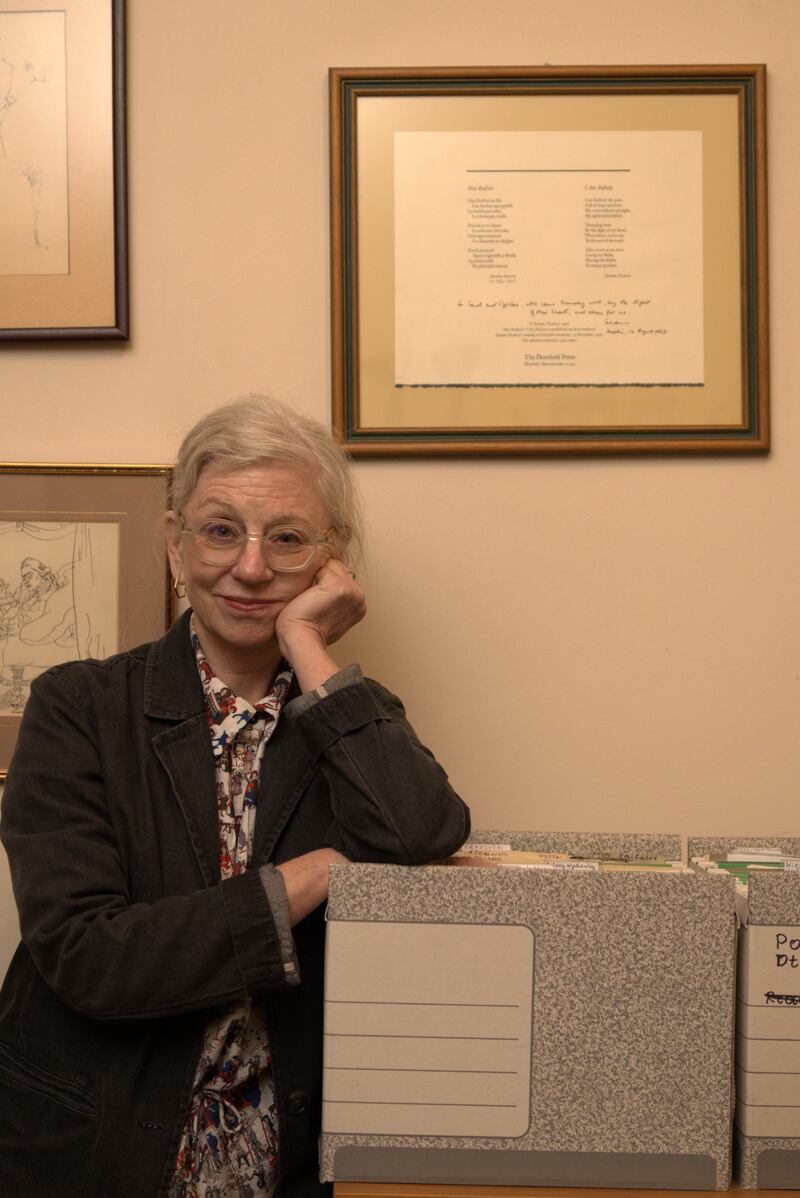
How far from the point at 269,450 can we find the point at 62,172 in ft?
1.93

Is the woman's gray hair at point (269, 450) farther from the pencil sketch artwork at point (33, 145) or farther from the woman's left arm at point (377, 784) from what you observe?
the pencil sketch artwork at point (33, 145)

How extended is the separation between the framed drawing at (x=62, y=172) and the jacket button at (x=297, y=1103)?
99cm

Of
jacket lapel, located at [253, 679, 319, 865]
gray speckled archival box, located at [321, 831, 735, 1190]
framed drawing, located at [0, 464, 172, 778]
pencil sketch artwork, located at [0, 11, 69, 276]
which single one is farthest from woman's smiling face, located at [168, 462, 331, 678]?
pencil sketch artwork, located at [0, 11, 69, 276]

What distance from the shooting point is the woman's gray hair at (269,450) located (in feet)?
4.22

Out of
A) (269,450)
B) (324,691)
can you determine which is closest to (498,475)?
(269,450)

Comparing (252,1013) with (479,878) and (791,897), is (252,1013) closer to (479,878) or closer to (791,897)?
(479,878)

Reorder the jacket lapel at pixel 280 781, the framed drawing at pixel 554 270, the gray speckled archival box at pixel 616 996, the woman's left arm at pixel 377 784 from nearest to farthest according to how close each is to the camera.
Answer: the gray speckled archival box at pixel 616 996 < the woman's left arm at pixel 377 784 < the jacket lapel at pixel 280 781 < the framed drawing at pixel 554 270

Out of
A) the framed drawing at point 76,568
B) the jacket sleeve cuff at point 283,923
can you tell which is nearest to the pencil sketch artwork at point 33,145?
the framed drawing at point 76,568

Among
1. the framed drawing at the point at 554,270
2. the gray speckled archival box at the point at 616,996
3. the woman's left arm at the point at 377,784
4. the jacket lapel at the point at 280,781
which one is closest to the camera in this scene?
the gray speckled archival box at the point at 616,996

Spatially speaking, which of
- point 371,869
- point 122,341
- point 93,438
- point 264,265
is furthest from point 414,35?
point 371,869

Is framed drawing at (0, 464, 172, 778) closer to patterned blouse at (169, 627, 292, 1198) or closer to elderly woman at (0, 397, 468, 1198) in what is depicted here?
elderly woman at (0, 397, 468, 1198)

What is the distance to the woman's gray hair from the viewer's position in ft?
4.22

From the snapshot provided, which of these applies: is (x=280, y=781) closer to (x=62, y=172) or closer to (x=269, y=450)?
(x=269, y=450)

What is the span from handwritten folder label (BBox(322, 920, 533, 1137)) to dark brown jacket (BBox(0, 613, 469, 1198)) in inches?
4.8
